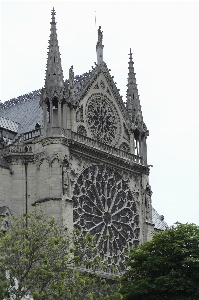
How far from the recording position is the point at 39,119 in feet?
198

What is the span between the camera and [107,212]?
58.4 metres

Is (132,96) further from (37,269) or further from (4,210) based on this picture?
(37,269)

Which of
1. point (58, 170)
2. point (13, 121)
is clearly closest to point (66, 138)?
point (58, 170)

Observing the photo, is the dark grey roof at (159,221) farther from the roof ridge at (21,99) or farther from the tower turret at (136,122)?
the roof ridge at (21,99)

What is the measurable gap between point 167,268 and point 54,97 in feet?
50.0

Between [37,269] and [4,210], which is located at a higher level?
[4,210]

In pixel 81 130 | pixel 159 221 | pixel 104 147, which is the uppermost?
pixel 81 130

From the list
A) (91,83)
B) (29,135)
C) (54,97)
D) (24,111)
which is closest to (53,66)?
(54,97)

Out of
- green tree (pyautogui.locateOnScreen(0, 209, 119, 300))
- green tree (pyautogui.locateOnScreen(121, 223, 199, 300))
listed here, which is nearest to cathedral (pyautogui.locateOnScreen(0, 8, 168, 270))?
green tree (pyautogui.locateOnScreen(121, 223, 199, 300))

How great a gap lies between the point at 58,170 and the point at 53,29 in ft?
35.3

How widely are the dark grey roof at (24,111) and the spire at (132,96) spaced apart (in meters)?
7.25

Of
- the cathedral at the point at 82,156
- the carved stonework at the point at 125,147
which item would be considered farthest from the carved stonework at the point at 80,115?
the carved stonework at the point at 125,147

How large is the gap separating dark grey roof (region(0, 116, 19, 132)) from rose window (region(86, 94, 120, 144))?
5.70 metres

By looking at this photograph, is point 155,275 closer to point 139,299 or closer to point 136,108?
point 139,299
